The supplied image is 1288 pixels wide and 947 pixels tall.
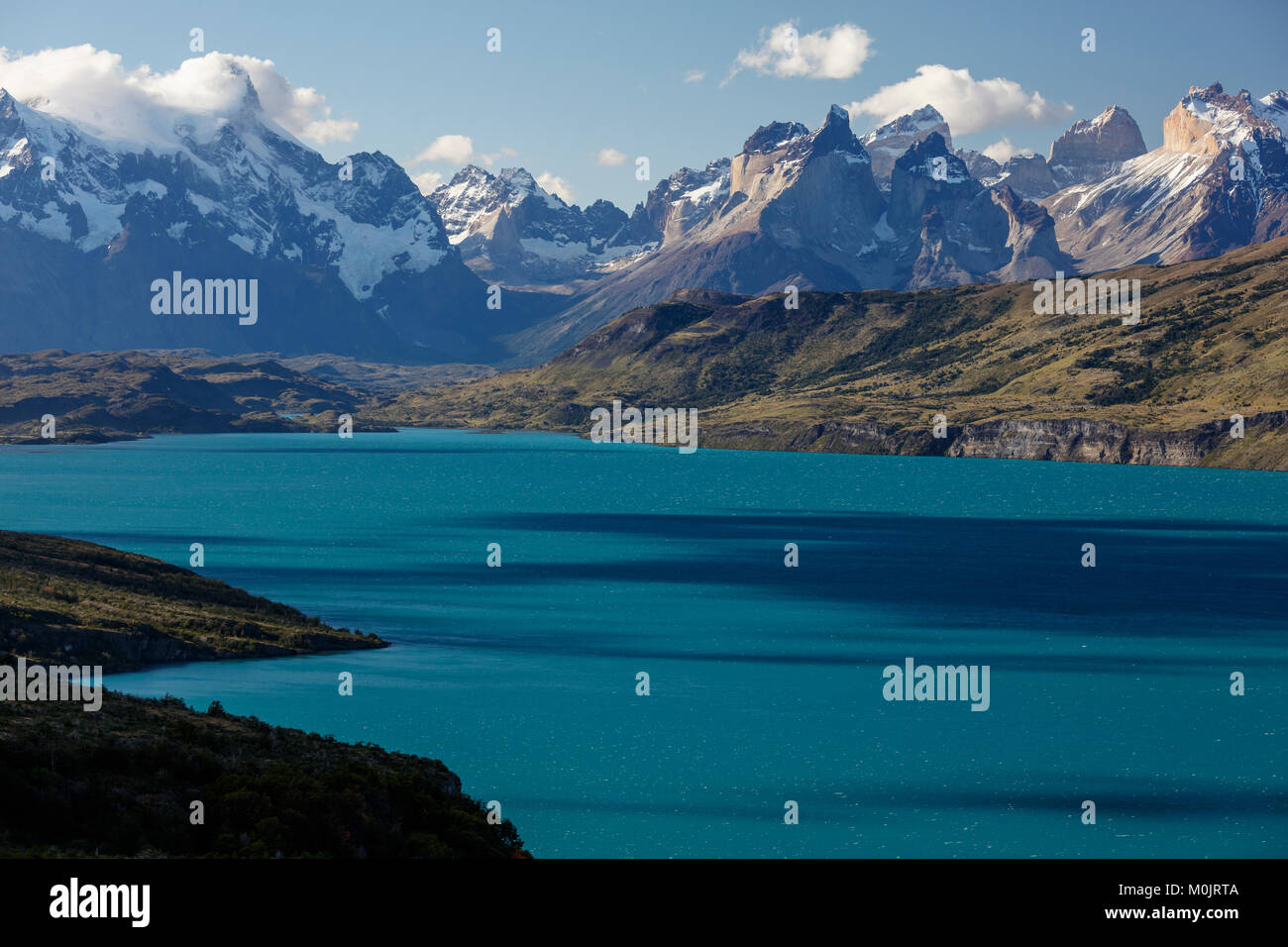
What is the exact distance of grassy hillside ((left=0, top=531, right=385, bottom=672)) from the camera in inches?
4040

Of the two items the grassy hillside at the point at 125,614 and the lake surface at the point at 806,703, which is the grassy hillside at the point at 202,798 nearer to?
the lake surface at the point at 806,703

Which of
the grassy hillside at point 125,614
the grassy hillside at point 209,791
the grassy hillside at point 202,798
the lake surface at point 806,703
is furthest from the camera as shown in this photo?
the grassy hillside at point 125,614

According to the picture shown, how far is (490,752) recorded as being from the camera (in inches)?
3282

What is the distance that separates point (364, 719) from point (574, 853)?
31.5 m

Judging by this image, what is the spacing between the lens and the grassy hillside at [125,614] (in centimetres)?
10262

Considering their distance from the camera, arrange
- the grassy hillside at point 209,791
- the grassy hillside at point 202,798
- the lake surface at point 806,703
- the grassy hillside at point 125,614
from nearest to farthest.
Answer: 1. the grassy hillside at point 202,798
2. the grassy hillside at point 209,791
3. the lake surface at point 806,703
4. the grassy hillside at point 125,614

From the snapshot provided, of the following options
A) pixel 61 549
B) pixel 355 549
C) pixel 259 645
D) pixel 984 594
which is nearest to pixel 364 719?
pixel 259 645

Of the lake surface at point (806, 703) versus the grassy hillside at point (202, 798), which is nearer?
the grassy hillside at point (202, 798)

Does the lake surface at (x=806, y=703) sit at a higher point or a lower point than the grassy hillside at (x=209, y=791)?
lower

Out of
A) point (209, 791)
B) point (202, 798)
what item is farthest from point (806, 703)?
point (202, 798)

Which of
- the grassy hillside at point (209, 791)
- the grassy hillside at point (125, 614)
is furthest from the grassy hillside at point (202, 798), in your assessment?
the grassy hillside at point (125, 614)

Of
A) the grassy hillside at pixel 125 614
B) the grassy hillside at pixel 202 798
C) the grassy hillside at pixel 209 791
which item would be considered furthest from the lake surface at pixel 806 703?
the grassy hillside at pixel 202 798

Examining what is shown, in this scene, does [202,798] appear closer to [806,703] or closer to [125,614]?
[806,703]

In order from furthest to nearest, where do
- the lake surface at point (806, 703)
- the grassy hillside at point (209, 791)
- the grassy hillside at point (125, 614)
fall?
the grassy hillside at point (125, 614) < the lake surface at point (806, 703) < the grassy hillside at point (209, 791)
